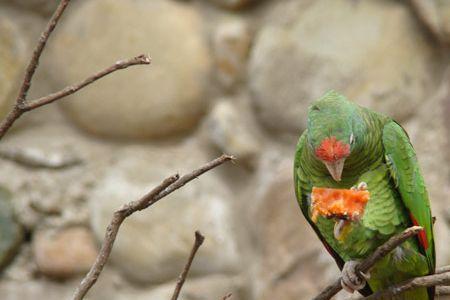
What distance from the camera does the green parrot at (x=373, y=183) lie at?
1079mm

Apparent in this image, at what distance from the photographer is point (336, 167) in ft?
3.38

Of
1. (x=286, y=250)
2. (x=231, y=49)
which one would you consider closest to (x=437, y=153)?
(x=286, y=250)

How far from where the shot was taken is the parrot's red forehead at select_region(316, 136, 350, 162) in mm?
1027

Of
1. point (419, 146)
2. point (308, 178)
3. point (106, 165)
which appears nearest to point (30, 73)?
point (308, 178)

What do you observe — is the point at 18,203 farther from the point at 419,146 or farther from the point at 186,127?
the point at 419,146

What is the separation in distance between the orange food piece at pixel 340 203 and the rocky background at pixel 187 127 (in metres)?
0.59

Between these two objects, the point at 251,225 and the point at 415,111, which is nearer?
the point at 415,111

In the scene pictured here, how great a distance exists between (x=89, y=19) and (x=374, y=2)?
624 millimetres

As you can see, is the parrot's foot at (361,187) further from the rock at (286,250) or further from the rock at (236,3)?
the rock at (236,3)

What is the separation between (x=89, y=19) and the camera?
5.92ft

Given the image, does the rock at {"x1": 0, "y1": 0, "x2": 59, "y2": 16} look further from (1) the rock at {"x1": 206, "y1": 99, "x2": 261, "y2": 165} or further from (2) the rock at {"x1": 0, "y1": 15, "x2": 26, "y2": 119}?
(1) the rock at {"x1": 206, "y1": 99, "x2": 261, "y2": 165}

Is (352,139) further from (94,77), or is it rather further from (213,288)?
(213,288)

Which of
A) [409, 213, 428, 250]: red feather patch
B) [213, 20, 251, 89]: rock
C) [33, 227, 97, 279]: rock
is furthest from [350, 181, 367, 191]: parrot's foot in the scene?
[33, 227, 97, 279]: rock

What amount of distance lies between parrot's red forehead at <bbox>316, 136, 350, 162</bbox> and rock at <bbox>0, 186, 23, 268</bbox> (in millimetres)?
993
